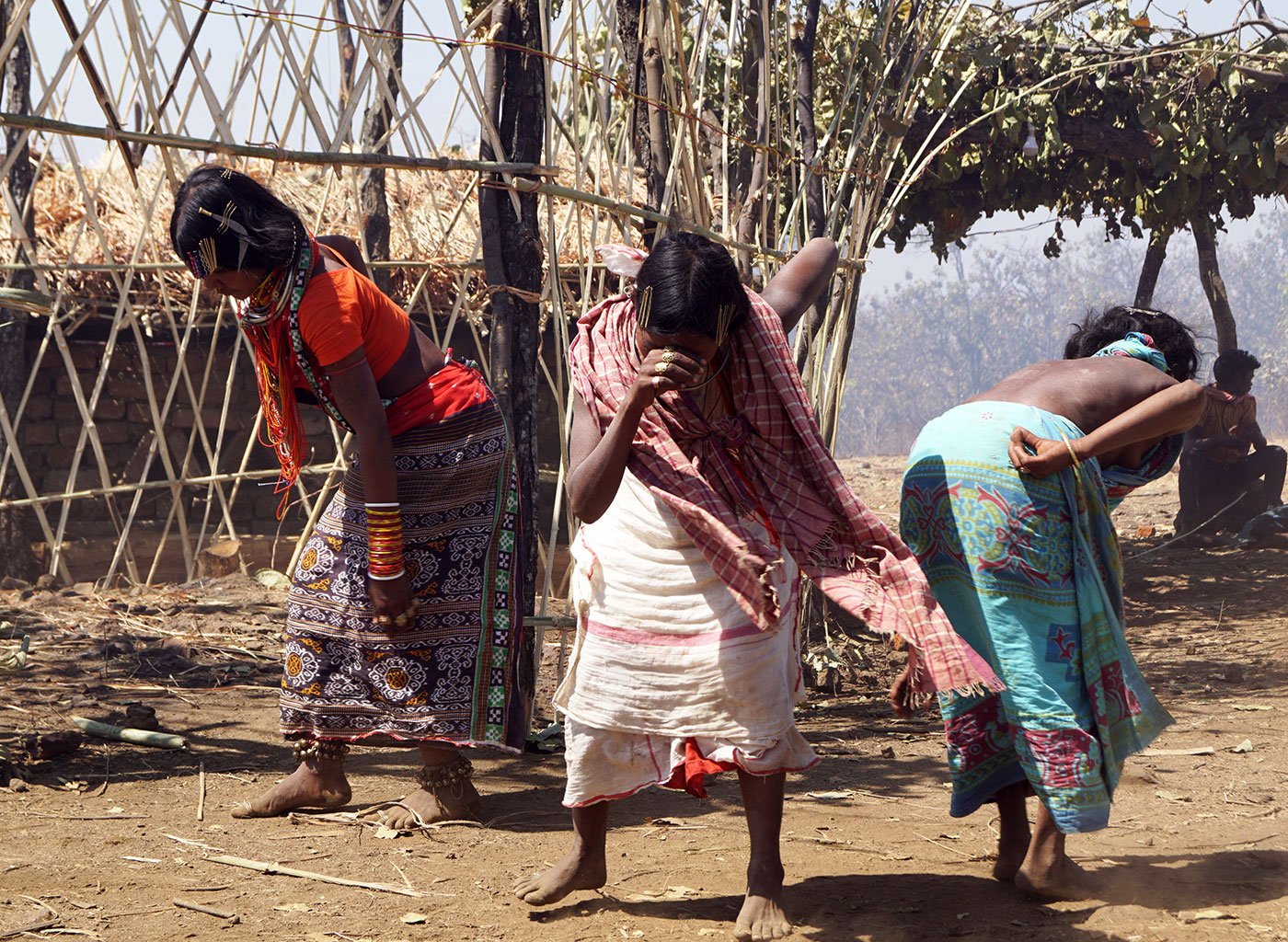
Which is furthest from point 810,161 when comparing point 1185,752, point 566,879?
point 566,879

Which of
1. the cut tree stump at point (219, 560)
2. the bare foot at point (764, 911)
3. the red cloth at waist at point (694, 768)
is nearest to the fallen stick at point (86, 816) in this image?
the red cloth at waist at point (694, 768)

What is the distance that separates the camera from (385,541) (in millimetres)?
2994

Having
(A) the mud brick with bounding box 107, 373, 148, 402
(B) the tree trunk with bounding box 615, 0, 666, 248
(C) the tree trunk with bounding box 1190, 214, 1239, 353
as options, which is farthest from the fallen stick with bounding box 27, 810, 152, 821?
(C) the tree trunk with bounding box 1190, 214, 1239, 353

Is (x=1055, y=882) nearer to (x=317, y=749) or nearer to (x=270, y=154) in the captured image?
(x=317, y=749)

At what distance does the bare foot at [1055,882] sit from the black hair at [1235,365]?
6.75 metres

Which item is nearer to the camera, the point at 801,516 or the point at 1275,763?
the point at 801,516

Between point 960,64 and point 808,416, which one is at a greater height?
point 960,64

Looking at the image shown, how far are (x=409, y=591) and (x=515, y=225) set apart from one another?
3.99ft

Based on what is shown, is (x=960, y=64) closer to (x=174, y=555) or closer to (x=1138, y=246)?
(x=174, y=555)

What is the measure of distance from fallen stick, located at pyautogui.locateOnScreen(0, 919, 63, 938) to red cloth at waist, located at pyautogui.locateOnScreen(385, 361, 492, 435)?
1.23 metres

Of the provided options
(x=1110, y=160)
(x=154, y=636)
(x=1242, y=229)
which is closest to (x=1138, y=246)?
(x=1242, y=229)

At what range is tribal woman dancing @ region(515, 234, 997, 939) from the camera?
2.29 metres

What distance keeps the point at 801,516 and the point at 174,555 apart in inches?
236

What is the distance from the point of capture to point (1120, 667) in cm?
269
